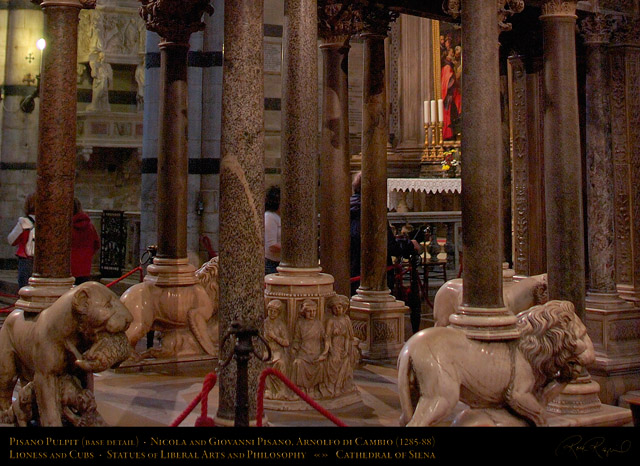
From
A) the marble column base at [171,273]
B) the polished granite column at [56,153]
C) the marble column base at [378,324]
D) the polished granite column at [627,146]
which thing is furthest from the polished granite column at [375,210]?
the polished granite column at [56,153]

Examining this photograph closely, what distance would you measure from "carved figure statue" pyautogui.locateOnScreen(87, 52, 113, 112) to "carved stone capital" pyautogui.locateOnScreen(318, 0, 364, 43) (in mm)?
9856

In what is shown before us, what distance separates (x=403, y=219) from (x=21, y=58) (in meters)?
7.97

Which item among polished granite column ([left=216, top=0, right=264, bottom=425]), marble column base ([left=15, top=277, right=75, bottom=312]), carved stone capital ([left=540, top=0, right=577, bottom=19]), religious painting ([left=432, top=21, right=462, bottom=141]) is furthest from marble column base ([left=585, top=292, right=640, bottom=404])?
religious painting ([left=432, top=21, right=462, bottom=141])

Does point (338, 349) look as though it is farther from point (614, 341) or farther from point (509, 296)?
point (614, 341)

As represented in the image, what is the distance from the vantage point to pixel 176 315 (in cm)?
736

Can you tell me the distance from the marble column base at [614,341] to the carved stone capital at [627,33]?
2758mm

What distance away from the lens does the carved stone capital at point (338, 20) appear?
7.72 m

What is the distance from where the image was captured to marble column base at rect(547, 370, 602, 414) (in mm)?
5766

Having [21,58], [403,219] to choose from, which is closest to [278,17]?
[403,219]

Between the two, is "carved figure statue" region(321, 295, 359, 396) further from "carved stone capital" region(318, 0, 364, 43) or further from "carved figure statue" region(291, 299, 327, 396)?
"carved stone capital" region(318, 0, 364, 43)
